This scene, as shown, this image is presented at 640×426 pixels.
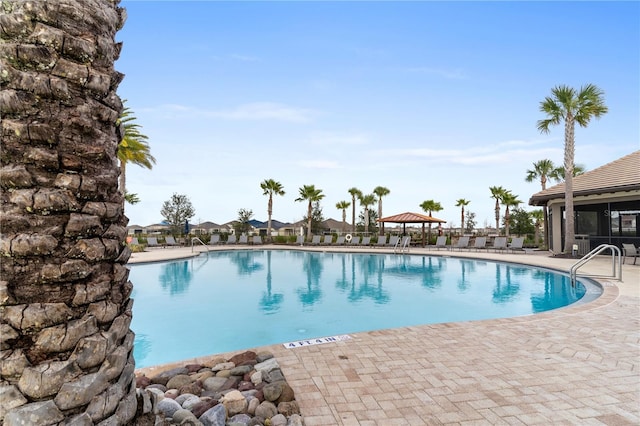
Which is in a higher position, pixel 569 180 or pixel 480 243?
pixel 569 180

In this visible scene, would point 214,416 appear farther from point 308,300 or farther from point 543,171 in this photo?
point 543,171

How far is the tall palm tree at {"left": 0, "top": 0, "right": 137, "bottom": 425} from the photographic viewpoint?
1.41m

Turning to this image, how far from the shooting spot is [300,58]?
14.8 meters

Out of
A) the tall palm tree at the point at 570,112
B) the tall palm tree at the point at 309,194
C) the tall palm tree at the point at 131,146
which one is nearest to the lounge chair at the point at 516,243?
the tall palm tree at the point at 570,112

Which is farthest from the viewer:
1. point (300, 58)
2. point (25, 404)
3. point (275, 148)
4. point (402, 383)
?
point (275, 148)

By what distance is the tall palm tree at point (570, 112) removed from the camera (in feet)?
49.7

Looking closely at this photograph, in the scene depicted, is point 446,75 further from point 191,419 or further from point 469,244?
point 191,419

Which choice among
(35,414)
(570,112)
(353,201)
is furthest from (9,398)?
(353,201)

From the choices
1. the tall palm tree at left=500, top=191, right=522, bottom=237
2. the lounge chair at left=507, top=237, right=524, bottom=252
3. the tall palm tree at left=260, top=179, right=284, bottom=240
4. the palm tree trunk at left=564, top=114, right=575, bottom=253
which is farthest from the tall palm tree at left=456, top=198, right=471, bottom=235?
the palm tree trunk at left=564, top=114, right=575, bottom=253

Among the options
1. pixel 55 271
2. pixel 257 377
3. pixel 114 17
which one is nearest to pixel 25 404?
pixel 55 271

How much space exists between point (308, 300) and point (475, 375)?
6133mm

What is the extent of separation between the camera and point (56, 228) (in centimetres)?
149

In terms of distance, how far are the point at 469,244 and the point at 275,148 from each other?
49.1ft

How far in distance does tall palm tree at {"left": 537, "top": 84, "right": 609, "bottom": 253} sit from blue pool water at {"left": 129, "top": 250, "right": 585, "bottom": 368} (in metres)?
4.52
